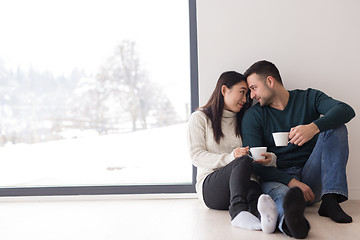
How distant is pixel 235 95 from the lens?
210 cm

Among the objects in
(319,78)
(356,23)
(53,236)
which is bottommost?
(53,236)

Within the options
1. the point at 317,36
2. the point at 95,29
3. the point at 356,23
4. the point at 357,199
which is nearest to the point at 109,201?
the point at 95,29

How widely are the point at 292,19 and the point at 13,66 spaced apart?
2.05 metres

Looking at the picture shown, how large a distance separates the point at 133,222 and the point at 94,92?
1.18 meters

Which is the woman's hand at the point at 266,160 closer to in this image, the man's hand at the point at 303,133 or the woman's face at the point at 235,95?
the man's hand at the point at 303,133

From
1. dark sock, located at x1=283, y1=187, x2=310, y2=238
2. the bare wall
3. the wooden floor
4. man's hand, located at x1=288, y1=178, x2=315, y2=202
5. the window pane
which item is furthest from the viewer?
the window pane

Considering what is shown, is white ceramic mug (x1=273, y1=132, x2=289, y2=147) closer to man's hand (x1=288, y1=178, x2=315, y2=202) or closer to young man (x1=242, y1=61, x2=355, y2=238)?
young man (x1=242, y1=61, x2=355, y2=238)

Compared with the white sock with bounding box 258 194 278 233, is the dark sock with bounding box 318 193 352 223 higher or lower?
lower

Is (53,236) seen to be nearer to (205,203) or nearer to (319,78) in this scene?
(205,203)

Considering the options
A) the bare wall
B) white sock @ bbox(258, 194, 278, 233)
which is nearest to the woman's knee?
white sock @ bbox(258, 194, 278, 233)

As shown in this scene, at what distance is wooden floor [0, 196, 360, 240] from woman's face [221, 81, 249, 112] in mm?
612

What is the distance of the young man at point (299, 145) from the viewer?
166cm

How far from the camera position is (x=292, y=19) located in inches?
90.7

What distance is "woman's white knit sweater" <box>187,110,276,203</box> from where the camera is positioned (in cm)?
201
